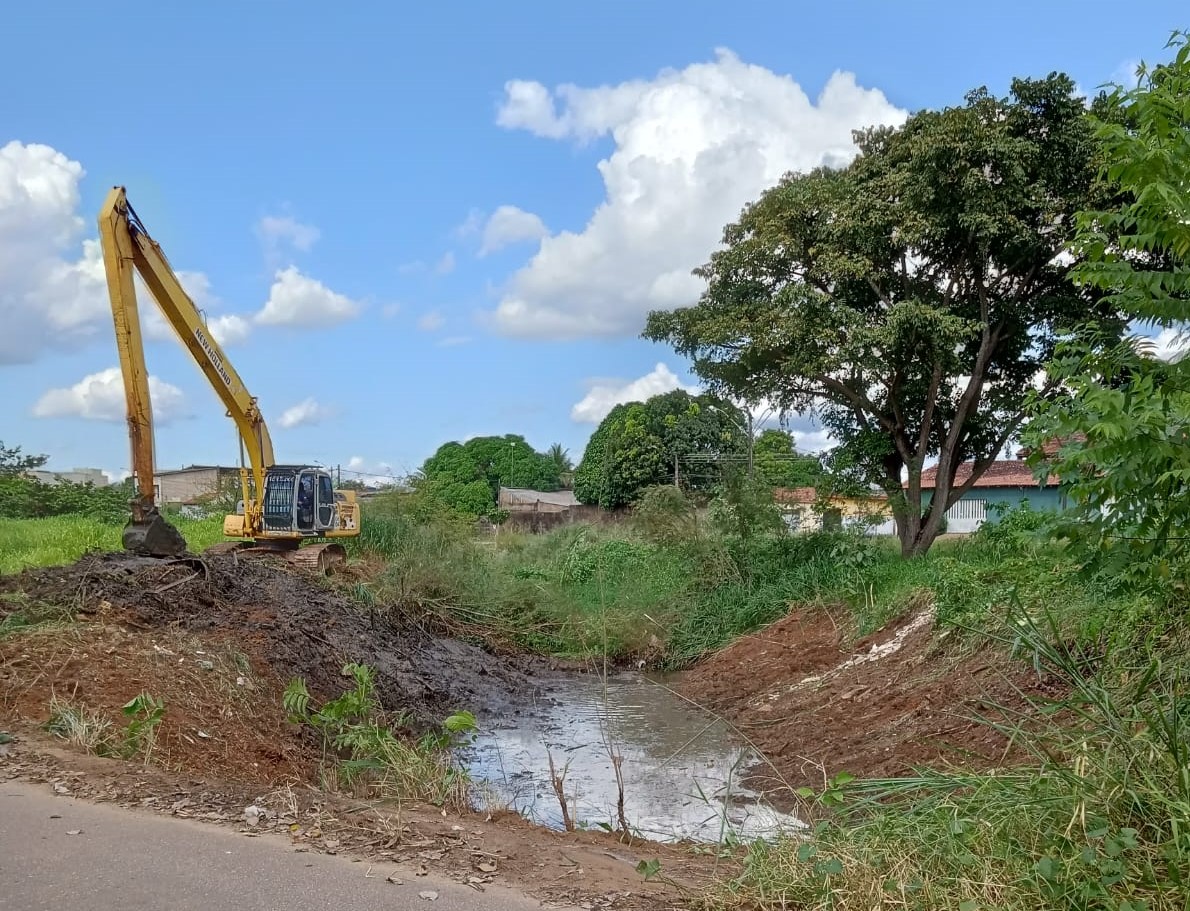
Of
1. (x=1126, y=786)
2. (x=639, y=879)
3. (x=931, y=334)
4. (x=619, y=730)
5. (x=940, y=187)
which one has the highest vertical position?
(x=940, y=187)

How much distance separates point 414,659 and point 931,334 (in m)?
9.98

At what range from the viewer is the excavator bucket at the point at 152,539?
41.8 ft

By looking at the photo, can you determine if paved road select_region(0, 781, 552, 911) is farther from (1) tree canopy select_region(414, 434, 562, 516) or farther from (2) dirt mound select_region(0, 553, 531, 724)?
(1) tree canopy select_region(414, 434, 562, 516)

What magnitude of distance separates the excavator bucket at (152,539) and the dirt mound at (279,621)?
29cm

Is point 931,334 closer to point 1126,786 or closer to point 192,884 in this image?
point 1126,786

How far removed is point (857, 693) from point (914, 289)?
27.0 ft

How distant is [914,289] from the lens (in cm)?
1673

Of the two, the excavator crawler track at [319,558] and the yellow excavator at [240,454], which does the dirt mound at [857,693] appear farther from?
the yellow excavator at [240,454]

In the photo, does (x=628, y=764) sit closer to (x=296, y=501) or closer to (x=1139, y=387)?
(x=1139, y=387)

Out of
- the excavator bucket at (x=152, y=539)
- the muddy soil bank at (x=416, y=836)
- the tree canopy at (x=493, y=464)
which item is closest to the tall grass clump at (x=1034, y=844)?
the muddy soil bank at (x=416, y=836)

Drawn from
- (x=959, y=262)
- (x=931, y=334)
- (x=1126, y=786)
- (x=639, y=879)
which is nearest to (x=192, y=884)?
(x=639, y=879)

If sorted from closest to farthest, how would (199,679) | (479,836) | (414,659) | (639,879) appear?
(639,879) < (479,836) < (199,679) < (414,659)

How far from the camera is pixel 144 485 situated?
1320 cm

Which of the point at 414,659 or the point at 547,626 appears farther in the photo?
the point at 547,626
